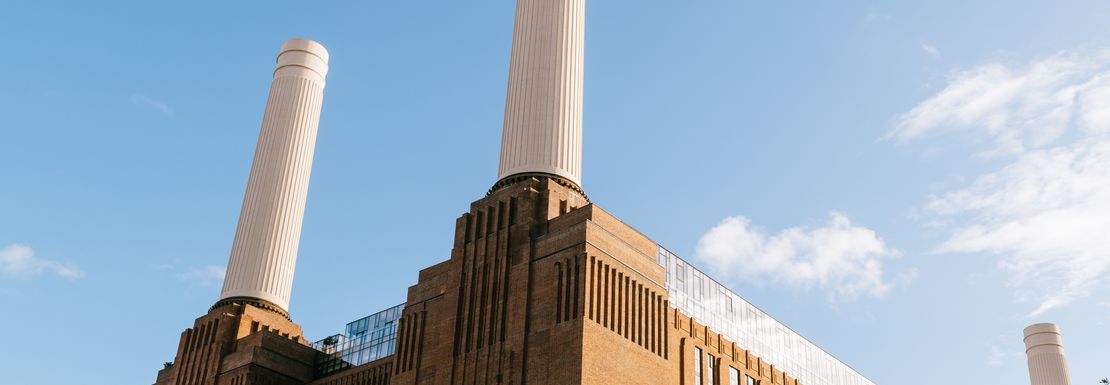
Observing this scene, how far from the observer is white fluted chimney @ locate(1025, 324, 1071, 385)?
111 meters

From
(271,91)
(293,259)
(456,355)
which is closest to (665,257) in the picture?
(456,355)

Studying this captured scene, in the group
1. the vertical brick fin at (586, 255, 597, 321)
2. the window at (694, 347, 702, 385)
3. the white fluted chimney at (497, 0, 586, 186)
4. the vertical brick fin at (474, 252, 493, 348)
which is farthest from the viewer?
the white fluted chimney at (497, 0, 586, 186)

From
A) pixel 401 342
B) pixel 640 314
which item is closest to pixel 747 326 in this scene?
pixel 640 314

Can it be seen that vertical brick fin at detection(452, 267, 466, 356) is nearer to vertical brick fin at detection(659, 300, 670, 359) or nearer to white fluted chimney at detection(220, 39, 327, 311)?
vertical brick fin at detection(659, 300, 670, 359)

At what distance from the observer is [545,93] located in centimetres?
6028

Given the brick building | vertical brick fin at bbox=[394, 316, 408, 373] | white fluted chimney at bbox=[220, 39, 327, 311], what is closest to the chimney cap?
white fluted chimney at bbox=[220, 39, 327, 311]

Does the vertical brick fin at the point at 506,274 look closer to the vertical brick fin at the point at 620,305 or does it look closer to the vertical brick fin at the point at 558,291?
the vertical brick fin at the point at 558,291

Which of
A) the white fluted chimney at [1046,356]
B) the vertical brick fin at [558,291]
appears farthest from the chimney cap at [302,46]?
the white fluted chimney at [1046,356]

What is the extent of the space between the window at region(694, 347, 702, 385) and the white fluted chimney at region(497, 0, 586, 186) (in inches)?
453

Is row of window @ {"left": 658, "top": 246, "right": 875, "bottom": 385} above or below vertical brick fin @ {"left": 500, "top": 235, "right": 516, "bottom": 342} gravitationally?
above

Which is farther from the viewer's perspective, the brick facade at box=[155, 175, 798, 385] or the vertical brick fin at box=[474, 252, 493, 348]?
the vertical brick fin at box=[474, 252, 493, 348]

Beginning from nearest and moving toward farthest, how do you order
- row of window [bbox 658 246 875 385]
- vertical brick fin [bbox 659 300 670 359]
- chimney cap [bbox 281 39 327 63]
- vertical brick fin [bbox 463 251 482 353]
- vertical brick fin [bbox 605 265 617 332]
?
vertical brick fin [bbox 605 265 617 332] → vertical brick fin [bbox 659 300 670 359] → vertical brick fin [bbox 463 251 482 353] → row of window [bbox 658 246 875 385] → chimney cap [bbox 281 39 327 63]

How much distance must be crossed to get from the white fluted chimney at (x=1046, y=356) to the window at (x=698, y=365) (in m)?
69.3

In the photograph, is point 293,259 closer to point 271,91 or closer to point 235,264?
point 235,264
